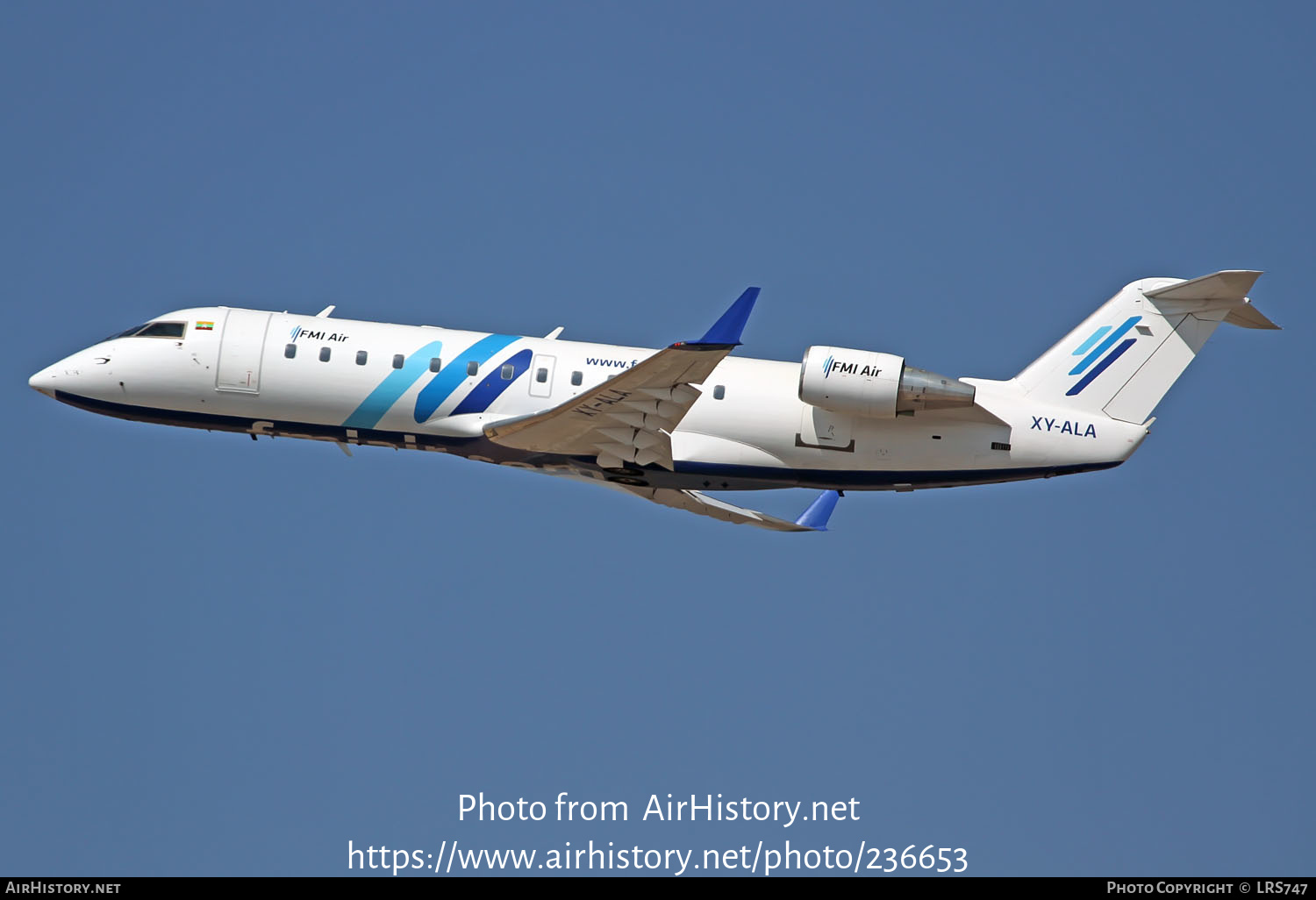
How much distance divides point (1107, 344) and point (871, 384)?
5015 mm

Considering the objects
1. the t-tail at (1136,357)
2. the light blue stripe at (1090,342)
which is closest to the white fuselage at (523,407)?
the t-tail at (1136,357)

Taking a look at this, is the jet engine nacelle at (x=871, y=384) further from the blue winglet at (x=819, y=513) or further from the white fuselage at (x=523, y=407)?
the blue winglet at (x=819, y=513)

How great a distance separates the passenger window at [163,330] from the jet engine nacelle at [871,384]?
12328 millimetres

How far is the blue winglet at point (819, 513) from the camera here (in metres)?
33.4

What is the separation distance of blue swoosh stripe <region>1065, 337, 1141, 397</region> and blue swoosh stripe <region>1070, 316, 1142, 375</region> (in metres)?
0.14

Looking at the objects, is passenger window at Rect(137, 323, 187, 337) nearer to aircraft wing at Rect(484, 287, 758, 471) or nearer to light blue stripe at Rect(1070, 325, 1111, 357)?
aircraft wing at Rect(484, 287, 758, 471)

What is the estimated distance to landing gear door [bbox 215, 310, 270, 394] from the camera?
100ft

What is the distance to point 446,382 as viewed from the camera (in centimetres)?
2992

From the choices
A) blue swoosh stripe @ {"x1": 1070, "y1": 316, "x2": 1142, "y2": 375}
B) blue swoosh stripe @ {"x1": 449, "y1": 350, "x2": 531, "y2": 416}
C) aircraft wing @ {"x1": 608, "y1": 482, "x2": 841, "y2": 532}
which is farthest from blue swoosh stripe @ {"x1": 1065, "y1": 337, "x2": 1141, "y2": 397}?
blue swoosh stripe @ {"x1": 449, "y1": 350, "x2": 531, "y2": 416}

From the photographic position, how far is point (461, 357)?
30031mm

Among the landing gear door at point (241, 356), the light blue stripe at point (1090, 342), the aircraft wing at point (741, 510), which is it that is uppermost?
the light blue stripe at point (1090, 342)

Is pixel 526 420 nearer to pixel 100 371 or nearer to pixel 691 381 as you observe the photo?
pixel 691 381
